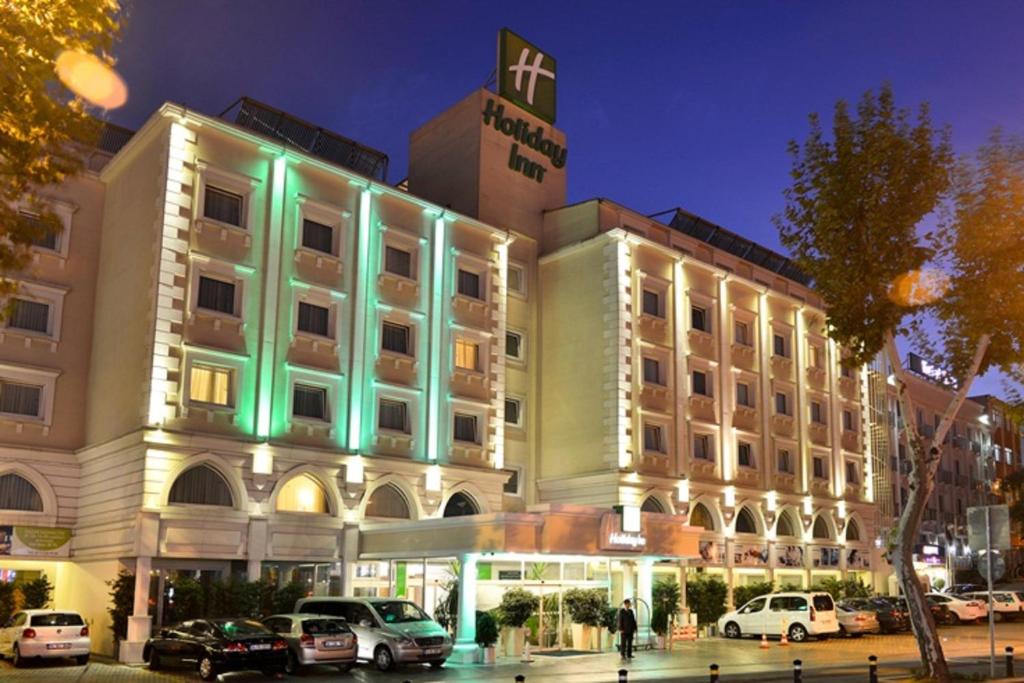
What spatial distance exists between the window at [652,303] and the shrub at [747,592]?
42.0ft

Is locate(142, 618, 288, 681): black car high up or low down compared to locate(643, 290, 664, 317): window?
down

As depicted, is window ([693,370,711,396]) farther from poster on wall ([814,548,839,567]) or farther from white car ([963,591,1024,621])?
white car ([963,591,1024,621])

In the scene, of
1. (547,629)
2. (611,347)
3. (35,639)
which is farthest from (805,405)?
(35,639)

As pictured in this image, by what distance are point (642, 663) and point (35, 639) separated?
54.2 ft

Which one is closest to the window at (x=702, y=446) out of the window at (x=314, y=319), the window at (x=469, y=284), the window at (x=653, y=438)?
the window at (x=653, y=438)

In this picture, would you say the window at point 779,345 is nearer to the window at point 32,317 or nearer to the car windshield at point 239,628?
the window at point 32,317

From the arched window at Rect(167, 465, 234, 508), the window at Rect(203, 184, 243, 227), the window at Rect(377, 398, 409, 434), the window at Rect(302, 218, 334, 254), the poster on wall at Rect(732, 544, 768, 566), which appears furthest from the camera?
the poster on wall at Rect(732, 544, 768, 566)

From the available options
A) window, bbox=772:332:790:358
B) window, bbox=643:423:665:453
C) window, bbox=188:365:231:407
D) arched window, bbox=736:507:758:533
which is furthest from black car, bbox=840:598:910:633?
window, bbox=188:365:231:407

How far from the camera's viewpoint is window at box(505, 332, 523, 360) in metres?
46.4

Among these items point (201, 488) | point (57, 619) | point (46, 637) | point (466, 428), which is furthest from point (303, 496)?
point (46, 637)

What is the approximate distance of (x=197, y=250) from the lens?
112 ft

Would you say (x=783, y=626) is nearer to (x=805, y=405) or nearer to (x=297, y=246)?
(x=805, y=405)

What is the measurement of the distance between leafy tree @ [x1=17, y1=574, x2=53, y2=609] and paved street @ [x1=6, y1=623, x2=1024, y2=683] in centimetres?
403

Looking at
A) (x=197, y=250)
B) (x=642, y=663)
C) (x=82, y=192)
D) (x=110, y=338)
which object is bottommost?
(x=642, y=663)
